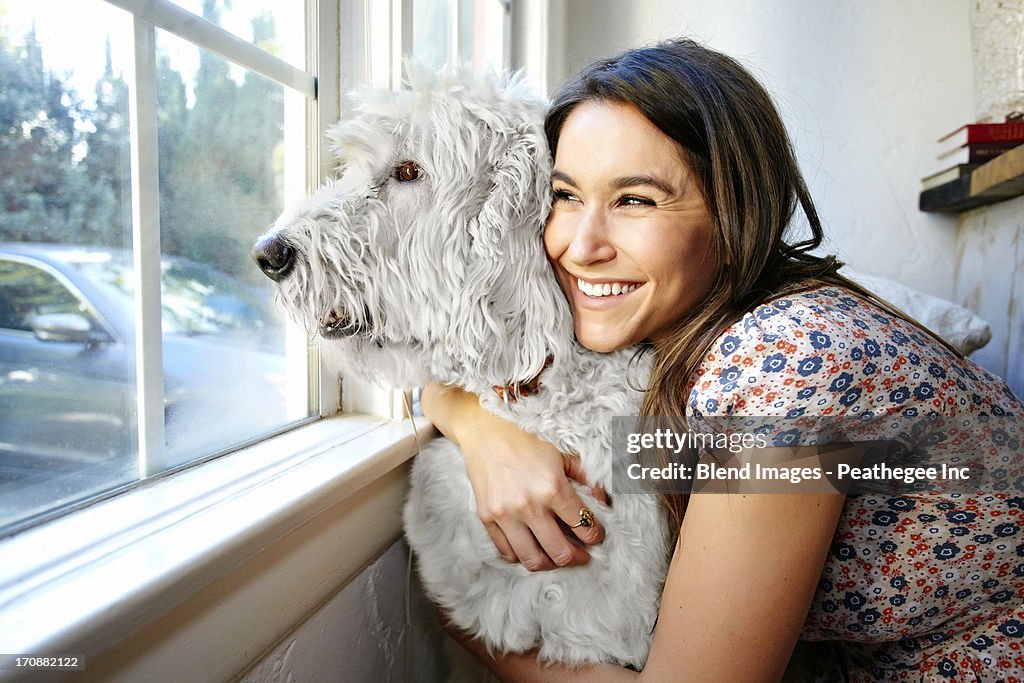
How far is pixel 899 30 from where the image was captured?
6.56 ft

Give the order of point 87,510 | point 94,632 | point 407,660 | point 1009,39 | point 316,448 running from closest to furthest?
point 94,632
point 87,510
point 316,448
point 407,660
point 1009,39

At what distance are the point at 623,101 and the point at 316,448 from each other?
583 mm

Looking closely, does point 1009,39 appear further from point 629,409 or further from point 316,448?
point 316,448

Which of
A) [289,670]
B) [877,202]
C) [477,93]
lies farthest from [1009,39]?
[289,670]

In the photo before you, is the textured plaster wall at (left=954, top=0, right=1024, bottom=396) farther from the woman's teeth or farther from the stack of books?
the woman's teeth

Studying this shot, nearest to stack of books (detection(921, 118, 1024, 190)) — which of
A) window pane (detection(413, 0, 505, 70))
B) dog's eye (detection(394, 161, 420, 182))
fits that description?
window pane (detection(413, 0, 505, 70))

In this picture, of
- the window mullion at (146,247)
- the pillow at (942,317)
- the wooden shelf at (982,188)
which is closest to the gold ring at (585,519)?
the window mullion at (146,247)

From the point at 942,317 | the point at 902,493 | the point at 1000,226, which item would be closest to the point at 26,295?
the point at 902,493

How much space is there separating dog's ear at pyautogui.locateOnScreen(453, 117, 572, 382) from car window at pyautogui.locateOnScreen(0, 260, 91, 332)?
1.21 feet

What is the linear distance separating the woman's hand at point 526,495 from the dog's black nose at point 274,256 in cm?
32

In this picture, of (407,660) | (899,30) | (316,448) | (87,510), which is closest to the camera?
(87,510)

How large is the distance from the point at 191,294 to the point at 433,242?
0.93ft

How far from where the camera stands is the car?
48 cm

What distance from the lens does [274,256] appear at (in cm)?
63
